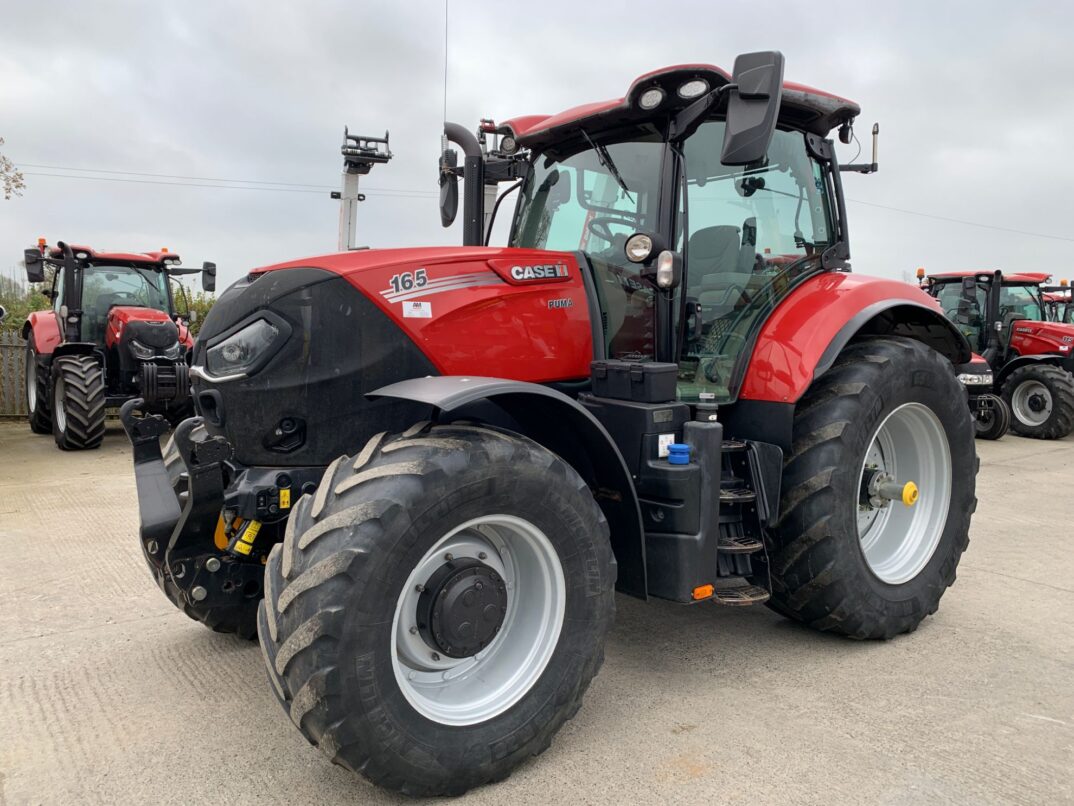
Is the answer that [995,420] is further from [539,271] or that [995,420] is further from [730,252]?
[539,271]

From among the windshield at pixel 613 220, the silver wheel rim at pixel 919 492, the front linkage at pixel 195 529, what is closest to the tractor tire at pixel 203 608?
the front linkage at pixel 195 529

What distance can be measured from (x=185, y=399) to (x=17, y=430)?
3.23m

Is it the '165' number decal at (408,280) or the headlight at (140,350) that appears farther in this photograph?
the headlight at (140,350)

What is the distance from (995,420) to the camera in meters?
11.1

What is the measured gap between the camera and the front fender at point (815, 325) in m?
3.26

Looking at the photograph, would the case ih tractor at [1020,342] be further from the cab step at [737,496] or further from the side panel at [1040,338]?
the cab step at [737,496]

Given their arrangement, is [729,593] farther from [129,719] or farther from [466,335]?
[129,719]

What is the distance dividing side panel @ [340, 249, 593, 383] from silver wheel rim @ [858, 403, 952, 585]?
5.32ft

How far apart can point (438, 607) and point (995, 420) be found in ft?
35.8

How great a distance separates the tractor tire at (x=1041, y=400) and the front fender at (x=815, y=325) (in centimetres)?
906

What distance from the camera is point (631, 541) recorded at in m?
2.93

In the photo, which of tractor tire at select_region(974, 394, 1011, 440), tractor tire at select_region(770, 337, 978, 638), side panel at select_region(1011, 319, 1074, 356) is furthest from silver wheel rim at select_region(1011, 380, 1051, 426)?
tractor tire at select_region(770, 337, 978, 638)

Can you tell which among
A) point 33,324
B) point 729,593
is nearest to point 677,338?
point 729,593

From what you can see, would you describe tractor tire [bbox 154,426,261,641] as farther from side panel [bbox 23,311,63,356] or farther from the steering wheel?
side panel [bbox 23,311,63,356]
